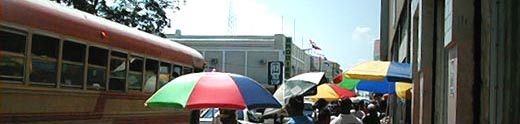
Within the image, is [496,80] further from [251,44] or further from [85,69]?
[251,44]

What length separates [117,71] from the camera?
11516mm

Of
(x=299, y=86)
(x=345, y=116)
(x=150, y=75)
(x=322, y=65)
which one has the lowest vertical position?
(x=345, y=116)

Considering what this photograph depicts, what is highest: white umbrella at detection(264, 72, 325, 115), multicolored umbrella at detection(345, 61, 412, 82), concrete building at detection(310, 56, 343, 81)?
concrete building at detection(310, 56, 343, 81)

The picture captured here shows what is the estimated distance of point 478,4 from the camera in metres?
4.88

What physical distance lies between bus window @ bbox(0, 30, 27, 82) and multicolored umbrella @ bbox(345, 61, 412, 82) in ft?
13.1

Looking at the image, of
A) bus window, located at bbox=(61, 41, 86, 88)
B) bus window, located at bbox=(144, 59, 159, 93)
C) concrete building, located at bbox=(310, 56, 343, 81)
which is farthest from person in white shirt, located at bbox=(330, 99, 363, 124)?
concrete building, located at bbox=(310, 56, 343, 81)

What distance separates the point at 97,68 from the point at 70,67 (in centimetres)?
92

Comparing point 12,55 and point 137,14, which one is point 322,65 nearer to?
point 137,14

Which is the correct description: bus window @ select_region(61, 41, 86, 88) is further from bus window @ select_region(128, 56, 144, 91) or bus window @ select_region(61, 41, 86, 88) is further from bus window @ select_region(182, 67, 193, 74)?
bus window @ select_region(182, 67, 193, 74)

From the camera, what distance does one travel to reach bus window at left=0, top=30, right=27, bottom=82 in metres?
8.11

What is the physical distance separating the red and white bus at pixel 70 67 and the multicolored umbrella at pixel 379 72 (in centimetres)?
366

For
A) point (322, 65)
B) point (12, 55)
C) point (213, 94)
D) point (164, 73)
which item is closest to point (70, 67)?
point (12, 55)

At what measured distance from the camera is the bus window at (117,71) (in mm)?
11266

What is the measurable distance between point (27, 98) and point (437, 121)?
4.74 metres
